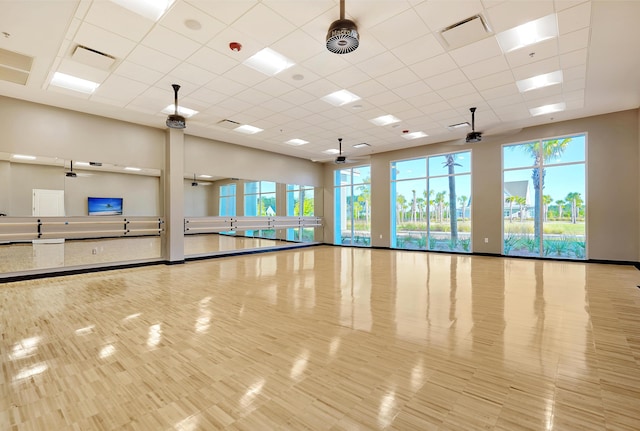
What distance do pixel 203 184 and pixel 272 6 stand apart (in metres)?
6.66

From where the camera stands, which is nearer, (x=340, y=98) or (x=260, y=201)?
(x=340, y=98)

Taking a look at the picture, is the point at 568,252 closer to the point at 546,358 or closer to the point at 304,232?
the point at 546,358

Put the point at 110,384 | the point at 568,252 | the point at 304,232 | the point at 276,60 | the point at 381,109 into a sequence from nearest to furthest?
the point at 110,384
the point at 276,60
the point at 381,109
the point at 568,252
the point at 304,232

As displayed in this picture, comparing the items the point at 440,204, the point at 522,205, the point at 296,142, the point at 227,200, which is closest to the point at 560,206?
the point at 522,205

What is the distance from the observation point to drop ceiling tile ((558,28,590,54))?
4168 millimetres

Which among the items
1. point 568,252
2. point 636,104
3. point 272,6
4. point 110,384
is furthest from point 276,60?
point 568,252

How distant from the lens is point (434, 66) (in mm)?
5031

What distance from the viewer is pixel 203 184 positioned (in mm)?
9266

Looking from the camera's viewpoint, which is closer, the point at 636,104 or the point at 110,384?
the point at 110,384

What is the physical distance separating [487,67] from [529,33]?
34.0 inches

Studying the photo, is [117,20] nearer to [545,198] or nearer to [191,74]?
[191,74]

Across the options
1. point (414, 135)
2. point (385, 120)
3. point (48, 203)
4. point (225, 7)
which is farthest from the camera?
point (414, 135)

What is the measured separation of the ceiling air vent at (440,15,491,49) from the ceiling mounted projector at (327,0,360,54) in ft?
6.17

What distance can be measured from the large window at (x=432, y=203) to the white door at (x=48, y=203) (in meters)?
10.4
